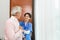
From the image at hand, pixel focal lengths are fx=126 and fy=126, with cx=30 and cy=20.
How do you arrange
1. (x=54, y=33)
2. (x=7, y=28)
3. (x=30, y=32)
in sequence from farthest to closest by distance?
(x=30, y=32) < (x=54, y=33) < (x=7, y=28)

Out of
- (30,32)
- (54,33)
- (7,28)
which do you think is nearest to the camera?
(7,28)

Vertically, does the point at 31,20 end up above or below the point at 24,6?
below

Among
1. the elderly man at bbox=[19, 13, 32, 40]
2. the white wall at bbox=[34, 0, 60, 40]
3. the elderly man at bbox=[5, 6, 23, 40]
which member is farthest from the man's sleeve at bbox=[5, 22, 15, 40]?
the white wall at bbox=[34, 0, 60, 40]

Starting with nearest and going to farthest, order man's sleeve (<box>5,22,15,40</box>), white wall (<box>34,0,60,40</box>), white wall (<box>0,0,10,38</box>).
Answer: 1. man's sleeve (<box>5,22,15,40</box>)
2. white wall (<box>34,0,60,40</box>)
3. white wall (<box>0,0,10,38</box>)

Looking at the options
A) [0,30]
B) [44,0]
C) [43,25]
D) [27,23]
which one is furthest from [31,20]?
[0,30]

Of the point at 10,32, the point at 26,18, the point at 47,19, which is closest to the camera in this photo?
the point at 10,32

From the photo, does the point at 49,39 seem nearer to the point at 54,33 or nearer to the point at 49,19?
the point at 54,33

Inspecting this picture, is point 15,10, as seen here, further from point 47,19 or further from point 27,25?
point 47,19

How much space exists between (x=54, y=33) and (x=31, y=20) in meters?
0.40

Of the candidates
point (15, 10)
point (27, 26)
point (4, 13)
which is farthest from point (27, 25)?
point (4, 13)

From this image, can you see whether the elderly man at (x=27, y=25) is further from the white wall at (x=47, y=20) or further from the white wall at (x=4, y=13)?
the white wall at (x=4, y=13)

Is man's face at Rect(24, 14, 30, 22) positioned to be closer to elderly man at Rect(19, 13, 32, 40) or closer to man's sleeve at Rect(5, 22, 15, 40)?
elderly man at Rect(19, 13, 32, 40)

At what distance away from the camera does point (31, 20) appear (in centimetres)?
195

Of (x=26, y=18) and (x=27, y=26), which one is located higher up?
(x=26, y=18)
